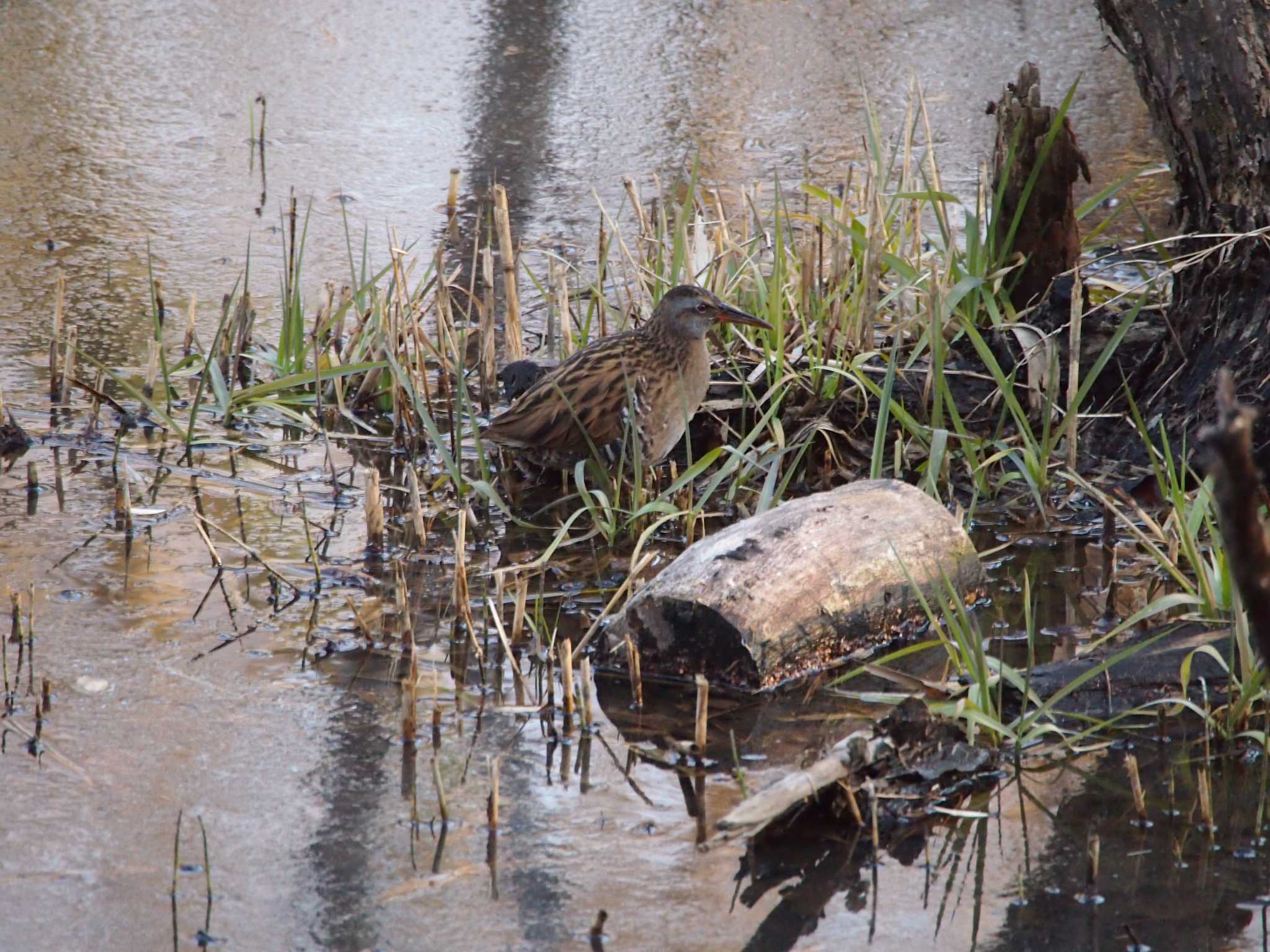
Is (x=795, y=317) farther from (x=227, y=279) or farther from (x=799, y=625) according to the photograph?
(x=227, y=279)

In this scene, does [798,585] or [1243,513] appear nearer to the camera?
[1243,513]

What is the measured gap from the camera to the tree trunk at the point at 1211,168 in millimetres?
4828

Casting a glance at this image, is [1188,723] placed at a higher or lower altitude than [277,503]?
lower

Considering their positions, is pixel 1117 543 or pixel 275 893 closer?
pixel 275 893

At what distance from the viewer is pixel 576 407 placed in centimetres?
500

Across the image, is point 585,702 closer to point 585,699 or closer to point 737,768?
point 585,699

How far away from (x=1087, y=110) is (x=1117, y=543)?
5670mm

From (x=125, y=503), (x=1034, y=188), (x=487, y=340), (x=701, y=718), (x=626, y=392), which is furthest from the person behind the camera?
(x=487, y=340)

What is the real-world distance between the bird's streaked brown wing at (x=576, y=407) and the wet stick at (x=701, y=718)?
157 cm

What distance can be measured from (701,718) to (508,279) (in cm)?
257

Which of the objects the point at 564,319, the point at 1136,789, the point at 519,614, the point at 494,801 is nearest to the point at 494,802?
the point at 494,801

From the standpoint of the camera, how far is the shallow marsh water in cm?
295

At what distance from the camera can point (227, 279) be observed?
6.92 meters

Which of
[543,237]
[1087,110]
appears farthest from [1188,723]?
[1087,110]
